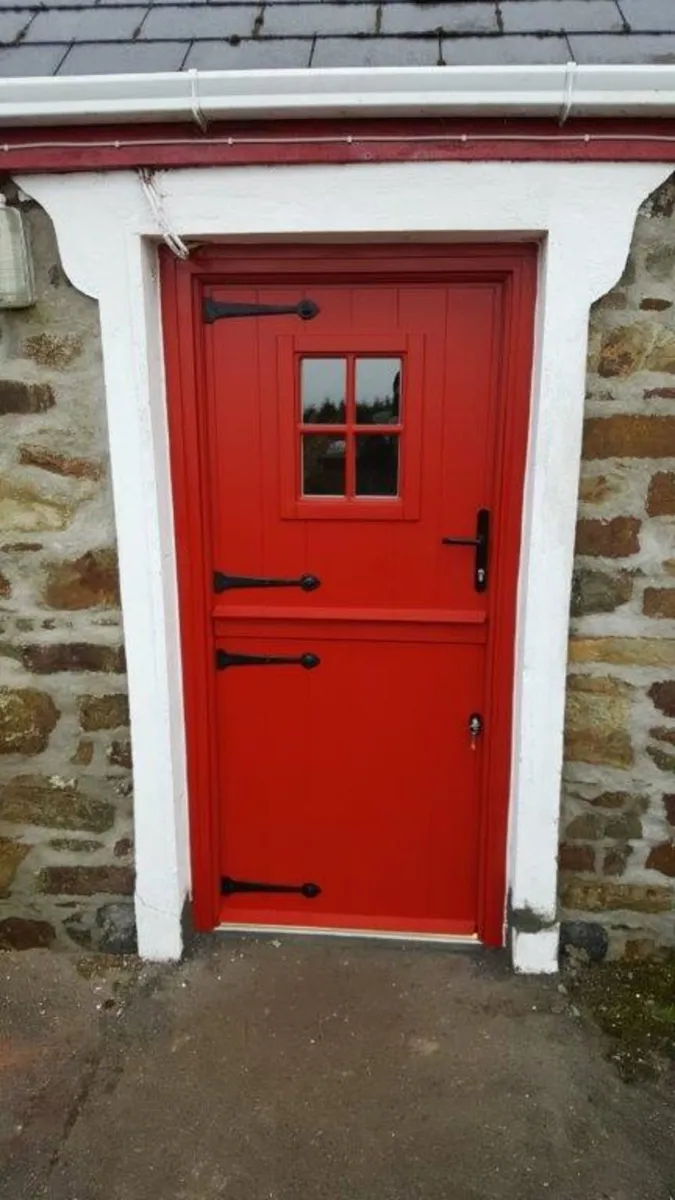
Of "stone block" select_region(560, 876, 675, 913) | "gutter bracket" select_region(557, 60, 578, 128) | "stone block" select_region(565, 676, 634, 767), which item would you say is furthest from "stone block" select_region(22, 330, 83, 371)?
"stone block" select_region(560, 876, 675, 913)

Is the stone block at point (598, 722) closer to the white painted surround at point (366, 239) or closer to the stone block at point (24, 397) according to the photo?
the white painted surround at point (366, 239)

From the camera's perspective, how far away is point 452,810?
124 inches

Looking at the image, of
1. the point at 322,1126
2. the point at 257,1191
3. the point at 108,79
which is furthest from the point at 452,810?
the point at 108,79

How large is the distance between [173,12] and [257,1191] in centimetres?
333

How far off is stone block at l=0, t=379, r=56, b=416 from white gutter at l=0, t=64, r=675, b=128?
748mm

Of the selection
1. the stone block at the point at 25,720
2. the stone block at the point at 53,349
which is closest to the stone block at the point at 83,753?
the stone block at the point at 25,720

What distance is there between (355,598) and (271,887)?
3.90 feet

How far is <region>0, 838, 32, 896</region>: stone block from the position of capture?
312 centimetres

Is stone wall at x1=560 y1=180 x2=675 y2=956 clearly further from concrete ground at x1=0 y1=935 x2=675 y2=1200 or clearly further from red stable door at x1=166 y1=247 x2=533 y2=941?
concrete ground at x1=0 y1=935 x2=675 y2=1200

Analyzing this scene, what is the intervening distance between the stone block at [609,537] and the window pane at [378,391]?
699 millimetres

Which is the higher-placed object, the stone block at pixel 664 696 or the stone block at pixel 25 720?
the stone block at pixel 664 696

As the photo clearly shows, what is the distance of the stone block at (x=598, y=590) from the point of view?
2.73 metres

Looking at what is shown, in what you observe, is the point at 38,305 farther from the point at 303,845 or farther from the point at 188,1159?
the point at 188,1159

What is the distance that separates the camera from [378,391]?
279 centimetres
